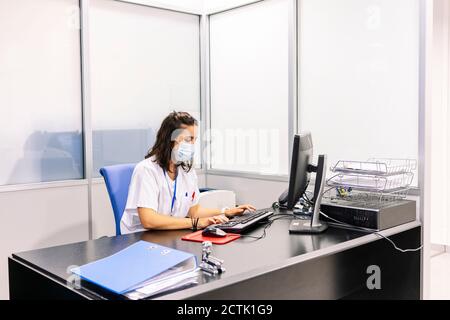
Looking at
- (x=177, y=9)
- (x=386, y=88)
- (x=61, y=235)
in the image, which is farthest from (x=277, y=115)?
(x=61, y=235)

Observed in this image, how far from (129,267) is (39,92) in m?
1.97

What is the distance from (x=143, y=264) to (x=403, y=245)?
149 cm

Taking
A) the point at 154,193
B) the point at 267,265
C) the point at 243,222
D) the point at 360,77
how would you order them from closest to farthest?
the point at 267,265 < the point at 243,222 < the point at 154,193 < the point at 360,77

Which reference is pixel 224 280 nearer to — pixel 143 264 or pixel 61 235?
pixel 143 264

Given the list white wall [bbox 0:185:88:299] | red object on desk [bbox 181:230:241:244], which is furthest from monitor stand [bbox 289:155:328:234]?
white wall [bbox 0:185:88:299]

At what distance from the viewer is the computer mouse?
6.65ft

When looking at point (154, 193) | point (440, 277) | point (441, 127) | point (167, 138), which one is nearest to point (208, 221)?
point (154, 193)

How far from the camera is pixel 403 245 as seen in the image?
2.42m

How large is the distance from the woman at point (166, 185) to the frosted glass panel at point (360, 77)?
99cm

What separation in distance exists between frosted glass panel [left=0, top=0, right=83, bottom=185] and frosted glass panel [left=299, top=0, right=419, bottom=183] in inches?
62.9

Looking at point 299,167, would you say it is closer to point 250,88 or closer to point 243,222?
point 243,222

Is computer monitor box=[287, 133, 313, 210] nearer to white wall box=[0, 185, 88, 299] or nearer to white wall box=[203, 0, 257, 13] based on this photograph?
white wall box=[0, 185, 88, 299]

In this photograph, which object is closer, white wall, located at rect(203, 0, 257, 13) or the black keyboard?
the black keyboard

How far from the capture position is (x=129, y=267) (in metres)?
1.51
